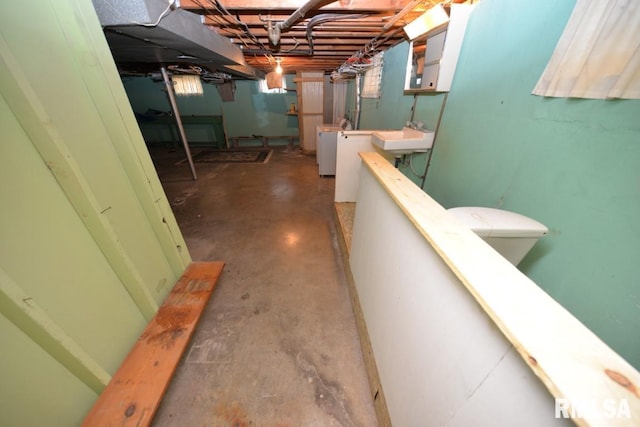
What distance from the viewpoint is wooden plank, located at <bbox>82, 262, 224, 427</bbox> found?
1.07 metres

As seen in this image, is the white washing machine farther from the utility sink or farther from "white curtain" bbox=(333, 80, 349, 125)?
the utility sink

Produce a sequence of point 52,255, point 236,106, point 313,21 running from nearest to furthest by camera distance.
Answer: point 52,255
point 313,21
point 236,106

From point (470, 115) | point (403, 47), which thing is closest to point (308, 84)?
point (403, 47)

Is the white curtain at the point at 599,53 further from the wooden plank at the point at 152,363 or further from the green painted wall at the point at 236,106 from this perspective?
the green painted wall at the point at 236,106

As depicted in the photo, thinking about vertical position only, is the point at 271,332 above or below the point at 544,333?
below

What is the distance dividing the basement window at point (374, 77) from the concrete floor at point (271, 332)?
6.63 feet

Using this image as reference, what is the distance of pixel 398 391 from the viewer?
3.06ft

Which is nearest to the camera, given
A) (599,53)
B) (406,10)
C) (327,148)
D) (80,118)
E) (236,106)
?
(599,53)

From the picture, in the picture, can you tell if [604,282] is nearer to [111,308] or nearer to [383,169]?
[383,169]

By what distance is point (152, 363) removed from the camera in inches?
49.8

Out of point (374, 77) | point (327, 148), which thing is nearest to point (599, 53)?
point (374, 77)

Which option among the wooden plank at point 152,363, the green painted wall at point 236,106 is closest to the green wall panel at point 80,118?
the wooden plank at point 152,363

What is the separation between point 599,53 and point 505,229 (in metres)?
0.69

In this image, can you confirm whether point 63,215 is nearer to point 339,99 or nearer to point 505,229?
point 505,229
